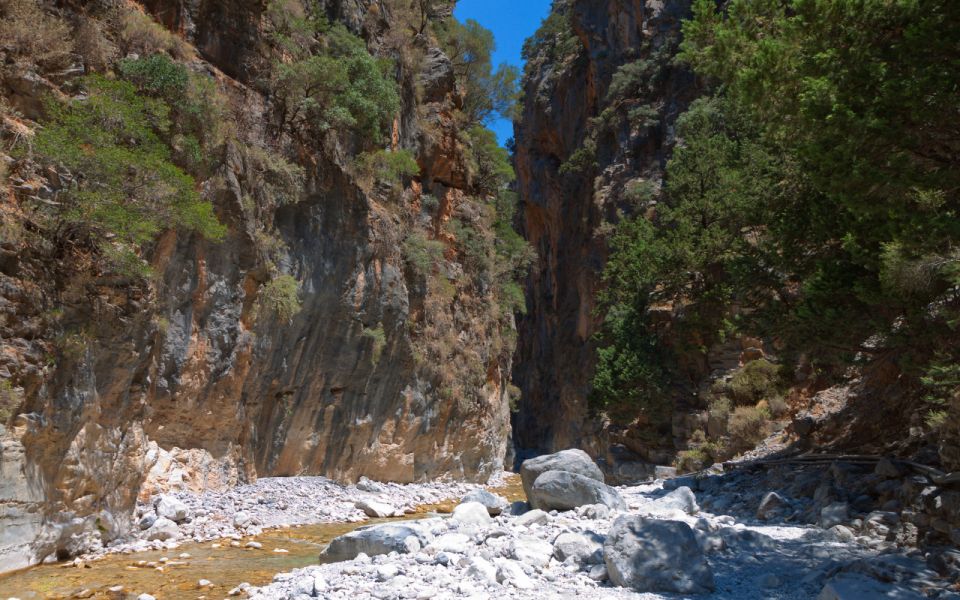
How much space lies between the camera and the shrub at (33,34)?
30.0ft

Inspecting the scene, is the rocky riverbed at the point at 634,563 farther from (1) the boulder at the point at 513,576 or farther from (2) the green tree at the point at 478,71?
(2) the green tree at the point at 478,71

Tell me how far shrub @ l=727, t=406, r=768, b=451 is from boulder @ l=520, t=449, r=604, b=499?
6.68 meters

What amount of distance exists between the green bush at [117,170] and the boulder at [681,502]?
9.67m

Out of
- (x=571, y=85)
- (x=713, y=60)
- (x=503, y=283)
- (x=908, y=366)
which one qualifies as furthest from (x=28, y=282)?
(x=571, y=85)

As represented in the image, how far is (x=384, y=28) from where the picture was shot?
2197 centimetres

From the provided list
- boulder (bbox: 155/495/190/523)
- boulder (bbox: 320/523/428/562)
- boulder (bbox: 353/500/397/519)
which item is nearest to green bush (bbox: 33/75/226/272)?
boulder (bbox: 155/495/190/523)

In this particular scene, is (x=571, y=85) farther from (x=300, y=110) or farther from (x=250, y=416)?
(x=250, y=416)

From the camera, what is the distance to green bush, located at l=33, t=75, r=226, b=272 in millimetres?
8664

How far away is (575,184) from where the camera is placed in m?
43.1

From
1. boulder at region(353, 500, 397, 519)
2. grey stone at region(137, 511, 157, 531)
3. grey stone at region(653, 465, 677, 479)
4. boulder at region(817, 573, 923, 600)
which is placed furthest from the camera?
grey stone at region(653, 465, 677, 479)

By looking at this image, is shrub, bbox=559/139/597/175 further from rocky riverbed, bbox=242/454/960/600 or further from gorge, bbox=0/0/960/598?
rocky riverbed, bbox=242/454/960/600

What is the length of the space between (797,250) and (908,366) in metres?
3.05

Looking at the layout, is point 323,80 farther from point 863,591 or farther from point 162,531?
point 863,591

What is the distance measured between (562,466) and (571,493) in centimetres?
77
